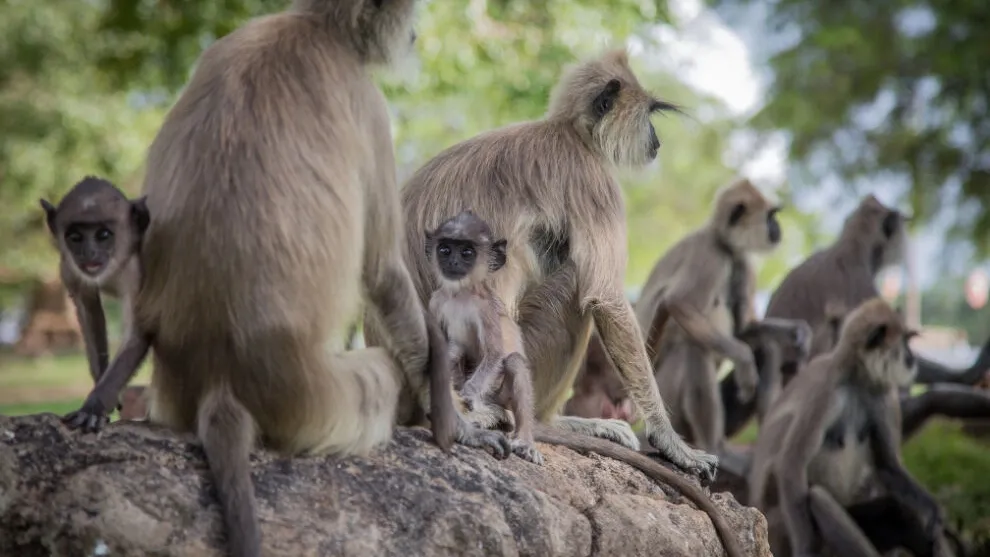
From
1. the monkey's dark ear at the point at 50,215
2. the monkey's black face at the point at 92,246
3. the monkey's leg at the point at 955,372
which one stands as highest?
the monkey's dark ear at the point at 50,215

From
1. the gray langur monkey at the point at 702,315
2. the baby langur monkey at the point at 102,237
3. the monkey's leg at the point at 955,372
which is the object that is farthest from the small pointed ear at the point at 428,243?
the monkey's leg at the point at 955,372

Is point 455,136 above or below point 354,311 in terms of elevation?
above

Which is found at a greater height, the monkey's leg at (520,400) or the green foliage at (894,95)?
the green foliage at (894,95)

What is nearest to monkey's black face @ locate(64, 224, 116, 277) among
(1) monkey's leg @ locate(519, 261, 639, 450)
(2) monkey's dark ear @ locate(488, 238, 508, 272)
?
(2) monkey's dark ear @ locate(488, 238, 508, 272)

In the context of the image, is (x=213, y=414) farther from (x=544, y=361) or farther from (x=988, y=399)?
(x=988, y=399)

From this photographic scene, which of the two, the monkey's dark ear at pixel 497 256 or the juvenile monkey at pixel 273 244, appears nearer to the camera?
the juvenile monkey at pixel 273 244

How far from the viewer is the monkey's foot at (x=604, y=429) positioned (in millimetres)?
5148

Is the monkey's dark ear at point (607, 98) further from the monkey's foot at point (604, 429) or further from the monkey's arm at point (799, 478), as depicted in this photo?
the monkey's arm at point (799, 478)

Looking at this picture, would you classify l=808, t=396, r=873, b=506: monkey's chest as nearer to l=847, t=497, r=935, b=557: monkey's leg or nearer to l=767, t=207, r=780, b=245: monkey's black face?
l=847, t=497, r=935, b=557: monkey's leg

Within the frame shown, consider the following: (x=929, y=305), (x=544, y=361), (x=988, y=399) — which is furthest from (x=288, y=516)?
(x=929, y=305)

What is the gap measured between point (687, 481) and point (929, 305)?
2417 cm

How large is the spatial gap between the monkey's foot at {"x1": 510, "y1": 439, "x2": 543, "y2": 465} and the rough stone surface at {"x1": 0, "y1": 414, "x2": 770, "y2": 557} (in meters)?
0.04

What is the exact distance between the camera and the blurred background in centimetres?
1054

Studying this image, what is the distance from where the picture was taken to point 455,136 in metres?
14.0
